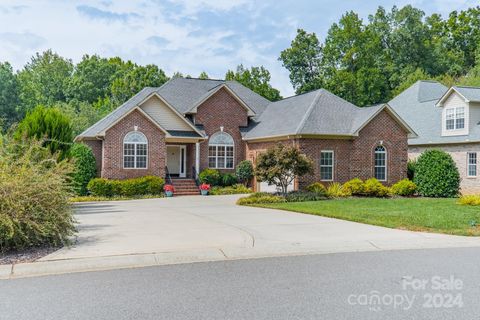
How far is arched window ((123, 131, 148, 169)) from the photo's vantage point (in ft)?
88.9

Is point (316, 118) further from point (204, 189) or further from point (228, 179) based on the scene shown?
point (204, 189)

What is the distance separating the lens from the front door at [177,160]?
103ft

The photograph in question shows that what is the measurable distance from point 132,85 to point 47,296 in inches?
1951

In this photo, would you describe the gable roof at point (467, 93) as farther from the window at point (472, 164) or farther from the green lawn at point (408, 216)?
the green lawn at point (408, 216)

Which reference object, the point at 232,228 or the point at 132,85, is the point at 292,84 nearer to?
the point at 132,85

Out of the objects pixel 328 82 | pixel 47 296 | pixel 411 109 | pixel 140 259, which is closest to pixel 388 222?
pixel 140 259

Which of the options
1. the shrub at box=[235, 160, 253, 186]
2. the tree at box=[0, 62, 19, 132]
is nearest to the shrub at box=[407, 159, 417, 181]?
the shrub at box=[235, 160, 253, 186]

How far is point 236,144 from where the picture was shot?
31594 millimetres

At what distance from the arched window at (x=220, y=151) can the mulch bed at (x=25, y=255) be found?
70.1 ft

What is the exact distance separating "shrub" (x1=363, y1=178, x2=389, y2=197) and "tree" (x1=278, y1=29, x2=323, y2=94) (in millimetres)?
29725

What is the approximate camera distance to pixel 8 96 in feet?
176

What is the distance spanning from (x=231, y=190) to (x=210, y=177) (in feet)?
5.31

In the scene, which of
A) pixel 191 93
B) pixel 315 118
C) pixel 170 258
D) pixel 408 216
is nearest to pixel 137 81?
pixel 191 93

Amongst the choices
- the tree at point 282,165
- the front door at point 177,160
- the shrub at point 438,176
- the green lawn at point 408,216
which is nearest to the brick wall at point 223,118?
the front door at point 177,160
